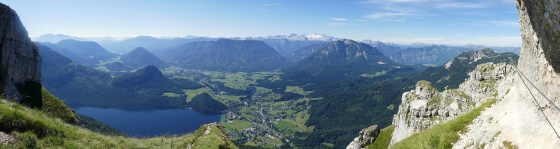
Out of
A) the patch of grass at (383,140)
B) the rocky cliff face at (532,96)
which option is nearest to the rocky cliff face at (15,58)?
the rocky cliff face at (532,96)

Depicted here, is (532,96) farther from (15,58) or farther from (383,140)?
(15,58)

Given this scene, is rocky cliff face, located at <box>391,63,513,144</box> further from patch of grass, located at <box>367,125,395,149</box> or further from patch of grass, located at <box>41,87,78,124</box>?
patch of grass, located at <box>41,87,78,124</box>

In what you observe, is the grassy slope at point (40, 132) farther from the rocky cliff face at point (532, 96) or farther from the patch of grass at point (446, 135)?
the rocky cliff face at point (532, 96)

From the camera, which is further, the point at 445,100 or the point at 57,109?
the point at 445,100

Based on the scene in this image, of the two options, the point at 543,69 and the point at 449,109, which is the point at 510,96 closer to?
the point at 543,69

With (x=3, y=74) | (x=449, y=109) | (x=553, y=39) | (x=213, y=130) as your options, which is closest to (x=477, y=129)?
(x=553, y=39)

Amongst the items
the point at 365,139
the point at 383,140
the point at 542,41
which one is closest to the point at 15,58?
the point at 365,139
